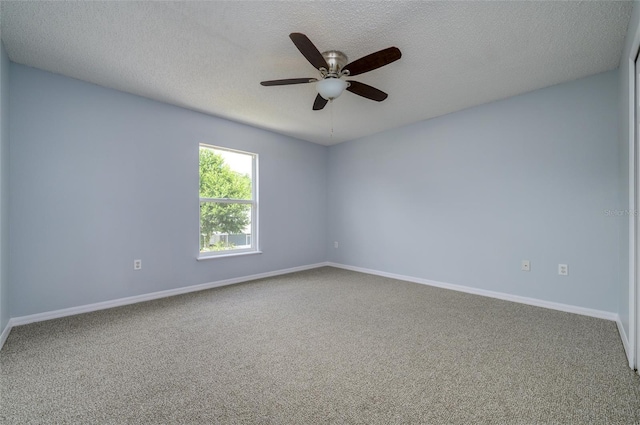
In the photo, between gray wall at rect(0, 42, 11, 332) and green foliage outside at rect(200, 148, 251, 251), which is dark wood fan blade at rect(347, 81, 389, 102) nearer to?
green foliage outside at rect(200, 148, 251, 251)

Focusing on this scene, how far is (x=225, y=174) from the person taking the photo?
4254 mm

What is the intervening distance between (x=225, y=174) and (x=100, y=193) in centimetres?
157

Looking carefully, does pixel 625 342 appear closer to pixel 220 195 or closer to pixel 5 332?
pixel 220 195

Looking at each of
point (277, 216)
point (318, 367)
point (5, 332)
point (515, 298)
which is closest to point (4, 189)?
point (5, 332)

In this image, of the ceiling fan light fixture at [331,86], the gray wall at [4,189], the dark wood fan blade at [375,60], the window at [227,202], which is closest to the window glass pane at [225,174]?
the window at [227,202]

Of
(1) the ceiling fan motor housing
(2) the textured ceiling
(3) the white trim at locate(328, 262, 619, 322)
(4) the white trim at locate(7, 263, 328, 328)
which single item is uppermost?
(2) the textured ceiling

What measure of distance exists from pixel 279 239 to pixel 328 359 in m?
3.00

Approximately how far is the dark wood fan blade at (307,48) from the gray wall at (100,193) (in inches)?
94.5

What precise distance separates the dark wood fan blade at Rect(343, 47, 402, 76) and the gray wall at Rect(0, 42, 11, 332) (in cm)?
280

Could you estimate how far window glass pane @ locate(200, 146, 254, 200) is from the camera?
402 cm

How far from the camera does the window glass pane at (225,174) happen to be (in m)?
4.02

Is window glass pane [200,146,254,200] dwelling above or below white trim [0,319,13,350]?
above

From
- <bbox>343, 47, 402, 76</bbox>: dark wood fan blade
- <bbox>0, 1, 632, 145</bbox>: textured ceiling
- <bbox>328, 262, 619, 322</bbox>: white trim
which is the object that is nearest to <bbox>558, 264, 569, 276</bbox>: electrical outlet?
<bbox>328, 262, 619, 322</bbox>: white trim

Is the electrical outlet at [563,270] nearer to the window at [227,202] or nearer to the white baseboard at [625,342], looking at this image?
the white baseboard at [625,342]
